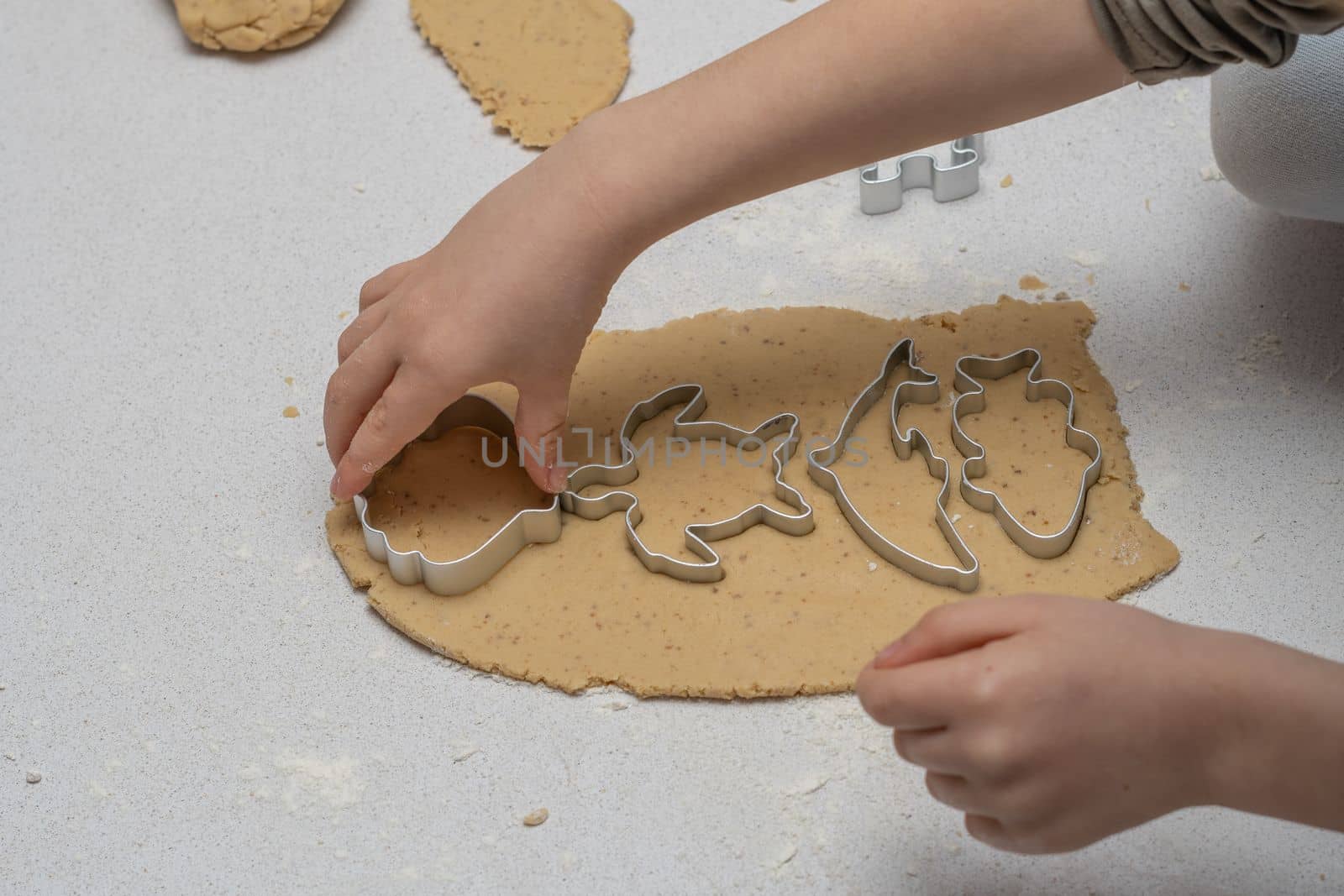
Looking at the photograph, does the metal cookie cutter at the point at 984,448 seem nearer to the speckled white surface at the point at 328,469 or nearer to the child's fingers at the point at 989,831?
the speckled white surface at the point at 328,469

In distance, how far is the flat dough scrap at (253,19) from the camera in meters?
1.50

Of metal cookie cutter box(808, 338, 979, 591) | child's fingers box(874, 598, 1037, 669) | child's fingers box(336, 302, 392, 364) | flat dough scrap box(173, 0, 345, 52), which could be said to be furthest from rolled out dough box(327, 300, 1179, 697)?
flat dough scrap box(173, 0, 345, 52)

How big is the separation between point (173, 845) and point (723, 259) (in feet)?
2.27

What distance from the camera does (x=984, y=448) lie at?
107cm

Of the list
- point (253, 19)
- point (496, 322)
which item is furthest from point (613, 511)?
point (253, 19)

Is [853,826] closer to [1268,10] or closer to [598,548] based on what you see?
[598,548]

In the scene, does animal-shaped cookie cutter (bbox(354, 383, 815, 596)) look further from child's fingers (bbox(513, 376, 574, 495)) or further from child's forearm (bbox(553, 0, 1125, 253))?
child's forearm (bbox(553, 0, 1125, 253))

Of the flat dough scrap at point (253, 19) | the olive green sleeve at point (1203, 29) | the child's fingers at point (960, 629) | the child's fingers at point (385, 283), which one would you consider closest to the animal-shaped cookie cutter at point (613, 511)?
the child's fingers at point (385, 283)

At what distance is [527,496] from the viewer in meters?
1.07

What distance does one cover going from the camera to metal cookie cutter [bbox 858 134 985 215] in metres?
1.28

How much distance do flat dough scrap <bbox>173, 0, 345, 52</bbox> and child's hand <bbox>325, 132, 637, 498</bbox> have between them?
2.03ft

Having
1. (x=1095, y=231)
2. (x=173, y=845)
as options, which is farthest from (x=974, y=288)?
(x=173, y=845)

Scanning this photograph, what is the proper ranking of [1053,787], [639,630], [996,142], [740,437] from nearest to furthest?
[1053,787] < [639,630] < [740,437] < [996,142]

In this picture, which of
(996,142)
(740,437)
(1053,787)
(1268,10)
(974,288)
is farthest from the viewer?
(996,142)
